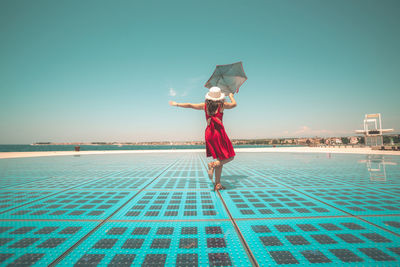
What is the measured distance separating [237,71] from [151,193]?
385 cm

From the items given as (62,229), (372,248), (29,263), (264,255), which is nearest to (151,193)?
(62,229)

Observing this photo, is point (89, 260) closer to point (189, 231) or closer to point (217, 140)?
point (189, 231)

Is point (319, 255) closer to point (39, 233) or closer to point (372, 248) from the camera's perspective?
point (372, 248)

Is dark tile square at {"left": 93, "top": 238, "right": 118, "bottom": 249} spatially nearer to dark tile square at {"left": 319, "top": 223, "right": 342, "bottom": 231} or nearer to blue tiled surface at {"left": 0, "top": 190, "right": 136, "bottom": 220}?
blue tiled surface at {"left": 0, "top": 190, "right": 136, "bottom": 220}

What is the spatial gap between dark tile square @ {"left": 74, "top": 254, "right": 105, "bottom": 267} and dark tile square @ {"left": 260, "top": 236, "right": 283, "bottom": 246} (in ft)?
5.97

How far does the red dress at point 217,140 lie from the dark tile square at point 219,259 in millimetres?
2274

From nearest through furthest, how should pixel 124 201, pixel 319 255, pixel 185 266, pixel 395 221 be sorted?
1. pixel 185 266
2. pixel 319 255
3. pixel 395 221
4. pixel 124 201

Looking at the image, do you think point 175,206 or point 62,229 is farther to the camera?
point 175,206

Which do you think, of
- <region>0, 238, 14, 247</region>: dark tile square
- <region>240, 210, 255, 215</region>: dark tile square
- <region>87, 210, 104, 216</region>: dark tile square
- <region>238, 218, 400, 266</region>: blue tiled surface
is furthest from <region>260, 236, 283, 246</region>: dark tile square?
<region>0, 238, 14, 247</region>: dark tile square

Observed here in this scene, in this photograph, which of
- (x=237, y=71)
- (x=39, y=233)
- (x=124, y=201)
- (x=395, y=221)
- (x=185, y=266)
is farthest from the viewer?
(x=237, y=71)

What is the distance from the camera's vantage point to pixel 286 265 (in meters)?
1.57

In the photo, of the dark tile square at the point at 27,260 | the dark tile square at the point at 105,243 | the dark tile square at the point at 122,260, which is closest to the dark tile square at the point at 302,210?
the dark tile square at the point at 122,260

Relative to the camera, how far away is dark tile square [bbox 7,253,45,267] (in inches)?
62.2

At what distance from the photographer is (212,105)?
3.90 m
